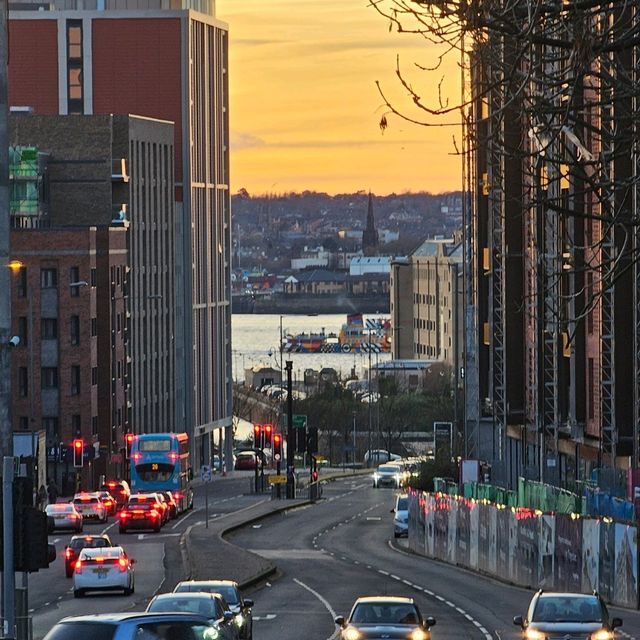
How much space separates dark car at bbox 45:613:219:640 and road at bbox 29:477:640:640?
59.7 ft

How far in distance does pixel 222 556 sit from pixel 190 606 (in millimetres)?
31593

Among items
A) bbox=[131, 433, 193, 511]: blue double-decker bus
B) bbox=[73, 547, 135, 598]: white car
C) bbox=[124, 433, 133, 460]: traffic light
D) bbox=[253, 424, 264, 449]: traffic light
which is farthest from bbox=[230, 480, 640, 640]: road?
bbox=[253, 424, 264, 449]: traffic light

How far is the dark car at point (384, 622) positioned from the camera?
116 ft

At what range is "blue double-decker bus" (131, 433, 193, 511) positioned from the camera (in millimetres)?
94750

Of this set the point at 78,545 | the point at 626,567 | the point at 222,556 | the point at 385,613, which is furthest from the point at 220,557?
the point at 385,613

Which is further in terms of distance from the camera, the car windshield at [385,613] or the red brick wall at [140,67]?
the red brick wall at [140,67]

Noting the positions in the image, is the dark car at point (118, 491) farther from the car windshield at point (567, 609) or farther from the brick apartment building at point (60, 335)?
Result: the car windshield at point (567, 609)

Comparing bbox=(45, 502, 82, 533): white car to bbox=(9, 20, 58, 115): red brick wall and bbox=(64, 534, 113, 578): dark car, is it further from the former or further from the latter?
bbox=(9, 20, 58, 115): red brick wall

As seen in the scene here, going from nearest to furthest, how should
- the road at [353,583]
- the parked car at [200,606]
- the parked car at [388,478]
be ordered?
the parked car at [200,606], the road at [353,583], the parked car at [388,478]

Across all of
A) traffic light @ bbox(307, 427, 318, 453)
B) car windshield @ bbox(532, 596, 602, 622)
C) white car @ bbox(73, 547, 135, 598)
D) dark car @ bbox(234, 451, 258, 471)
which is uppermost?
car windshield @ bbox(532, 596, 602, 622)

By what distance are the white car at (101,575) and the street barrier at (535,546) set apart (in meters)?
10.6

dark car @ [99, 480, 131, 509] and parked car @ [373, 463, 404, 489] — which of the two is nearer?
dark car @ [99, 480, 131, 509]

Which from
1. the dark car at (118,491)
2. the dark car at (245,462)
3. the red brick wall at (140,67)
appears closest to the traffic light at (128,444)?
the dark car at (118,491)

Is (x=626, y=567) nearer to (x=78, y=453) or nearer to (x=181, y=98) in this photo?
(x=78, y=453)
